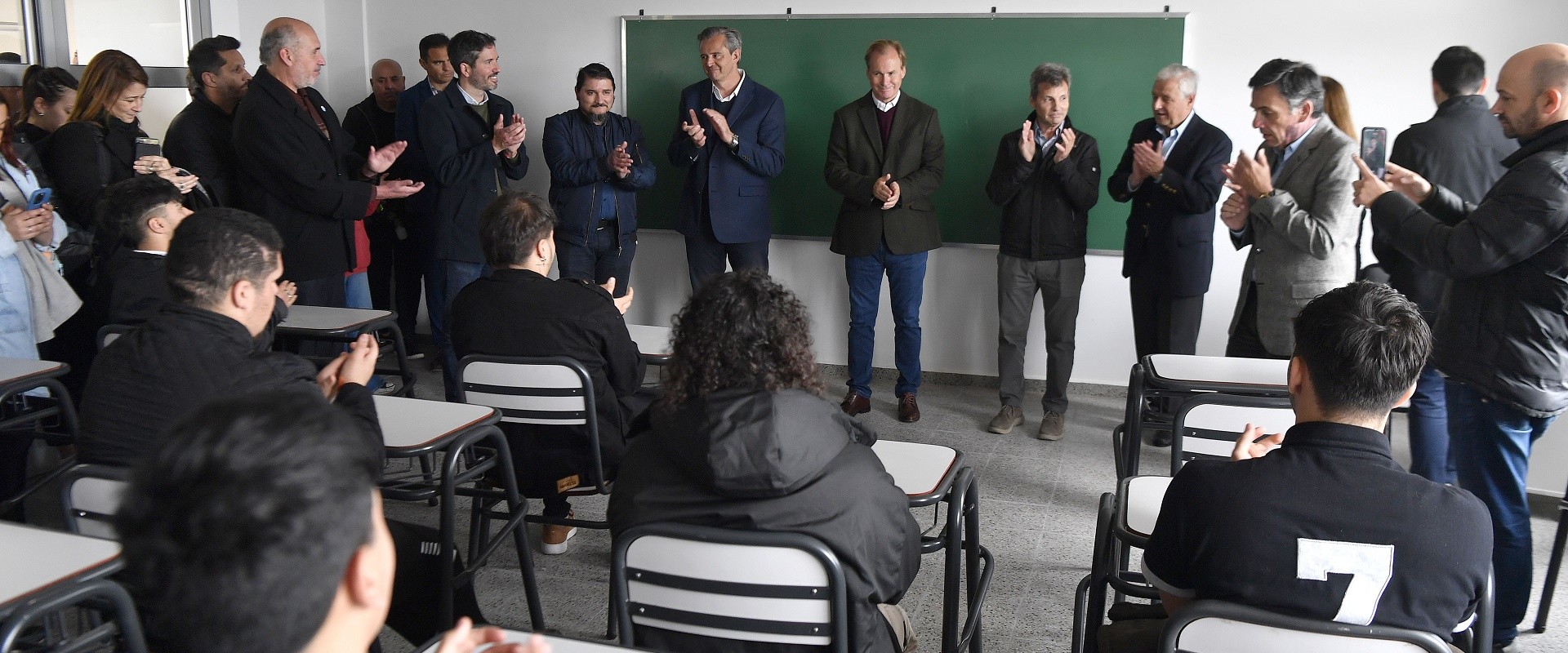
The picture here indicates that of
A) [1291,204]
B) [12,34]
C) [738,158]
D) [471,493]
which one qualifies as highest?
[12,34]

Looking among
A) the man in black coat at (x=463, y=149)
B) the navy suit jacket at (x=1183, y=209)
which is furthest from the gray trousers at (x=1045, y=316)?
the man in black coat at (x=463, y=149)

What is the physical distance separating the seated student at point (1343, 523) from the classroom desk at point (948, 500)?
56 cm

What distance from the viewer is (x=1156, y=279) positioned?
4324 millimetres

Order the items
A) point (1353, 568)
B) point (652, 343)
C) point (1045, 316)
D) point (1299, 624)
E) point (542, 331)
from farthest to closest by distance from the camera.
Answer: point (1045, 316) → point (652, 343) → point (542, 331) → point (1353, 568) → point (1299, 624)

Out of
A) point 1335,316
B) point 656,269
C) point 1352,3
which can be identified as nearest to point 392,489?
point 1335,316

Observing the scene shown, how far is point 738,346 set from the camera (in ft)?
5.69

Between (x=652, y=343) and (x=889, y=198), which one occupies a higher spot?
(x=889, y=198)

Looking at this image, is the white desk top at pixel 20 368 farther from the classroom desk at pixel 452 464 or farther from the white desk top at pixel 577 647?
the white desk top at pixel 577 647

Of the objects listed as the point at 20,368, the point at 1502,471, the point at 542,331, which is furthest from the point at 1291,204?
the point at 20,368

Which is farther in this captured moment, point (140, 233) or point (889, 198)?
point (889, 198)

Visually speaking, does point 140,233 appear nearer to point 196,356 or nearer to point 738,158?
point 196,356

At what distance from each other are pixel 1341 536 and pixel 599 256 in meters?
4.21

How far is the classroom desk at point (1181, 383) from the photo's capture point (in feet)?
8.93

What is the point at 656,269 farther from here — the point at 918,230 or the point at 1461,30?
the point at 1461,30
